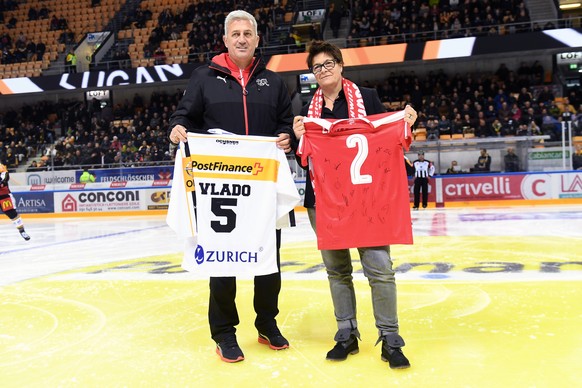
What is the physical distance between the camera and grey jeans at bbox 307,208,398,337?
264cm

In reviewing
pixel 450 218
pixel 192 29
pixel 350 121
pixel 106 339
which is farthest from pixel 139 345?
pixel 192 29

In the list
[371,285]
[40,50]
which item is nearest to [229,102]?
[371,285]

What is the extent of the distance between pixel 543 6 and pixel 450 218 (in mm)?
15200

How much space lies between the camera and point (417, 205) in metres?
14.2

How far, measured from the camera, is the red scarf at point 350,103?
110 inches

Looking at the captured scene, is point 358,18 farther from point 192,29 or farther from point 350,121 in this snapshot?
point 350,121

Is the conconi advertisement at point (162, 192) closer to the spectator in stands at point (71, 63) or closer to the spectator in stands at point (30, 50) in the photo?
the spectator in stands at point (71, 63)

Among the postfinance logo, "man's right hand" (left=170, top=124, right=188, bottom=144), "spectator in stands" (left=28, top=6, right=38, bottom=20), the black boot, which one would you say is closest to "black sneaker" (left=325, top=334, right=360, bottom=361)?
the black boot

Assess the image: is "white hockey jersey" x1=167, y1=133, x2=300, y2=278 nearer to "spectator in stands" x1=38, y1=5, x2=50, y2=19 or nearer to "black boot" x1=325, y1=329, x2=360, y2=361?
"black boot" x1=325, y1=329, x2=360, y2=361

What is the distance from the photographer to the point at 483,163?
571 inches

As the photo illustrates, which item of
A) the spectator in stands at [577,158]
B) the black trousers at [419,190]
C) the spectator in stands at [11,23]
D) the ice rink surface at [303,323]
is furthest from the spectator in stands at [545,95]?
the spectator in stands at [11,23]

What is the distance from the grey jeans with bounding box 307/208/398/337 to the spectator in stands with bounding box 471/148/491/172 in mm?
12757

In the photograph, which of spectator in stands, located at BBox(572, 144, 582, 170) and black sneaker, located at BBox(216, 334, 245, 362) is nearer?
black sneaker, located at BBox(216, 334, 245, 362)

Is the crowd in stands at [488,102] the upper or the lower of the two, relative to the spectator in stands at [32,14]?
lower
